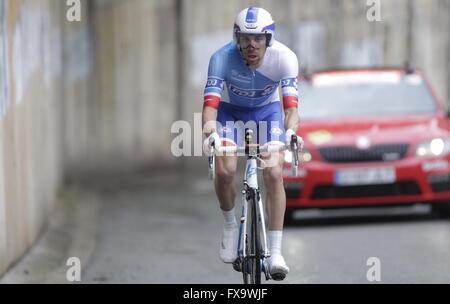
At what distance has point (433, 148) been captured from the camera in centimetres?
1223

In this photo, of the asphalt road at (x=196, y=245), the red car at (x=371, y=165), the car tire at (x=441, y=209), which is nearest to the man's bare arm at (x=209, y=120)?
the asphalt road at (x=196, y=245)

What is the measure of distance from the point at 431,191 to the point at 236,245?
4787 millimetres

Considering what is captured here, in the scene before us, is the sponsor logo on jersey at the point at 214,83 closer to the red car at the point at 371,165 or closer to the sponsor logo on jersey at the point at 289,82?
the sponsor logo on jersey at the point at 289,82

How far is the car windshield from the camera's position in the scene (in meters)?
13.1

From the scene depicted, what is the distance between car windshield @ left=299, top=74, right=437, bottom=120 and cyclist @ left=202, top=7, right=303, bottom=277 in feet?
16.5

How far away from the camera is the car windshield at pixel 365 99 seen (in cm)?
1312

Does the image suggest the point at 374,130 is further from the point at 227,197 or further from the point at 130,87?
the point at 130,87

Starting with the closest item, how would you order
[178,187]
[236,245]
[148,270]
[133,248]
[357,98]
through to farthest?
[236,245] < [148,270] < [133,248] < [357,98] < [178,187]

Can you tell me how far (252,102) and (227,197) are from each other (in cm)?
64

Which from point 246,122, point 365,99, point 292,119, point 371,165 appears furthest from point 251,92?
point 365,99

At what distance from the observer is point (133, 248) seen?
11086 millimetres

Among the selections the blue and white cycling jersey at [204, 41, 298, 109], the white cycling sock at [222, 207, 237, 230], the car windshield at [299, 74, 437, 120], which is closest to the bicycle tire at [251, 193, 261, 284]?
the white cycling sock at [222, 207, 237, 230]
